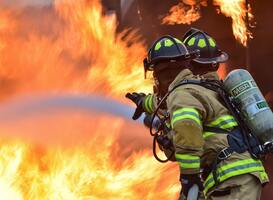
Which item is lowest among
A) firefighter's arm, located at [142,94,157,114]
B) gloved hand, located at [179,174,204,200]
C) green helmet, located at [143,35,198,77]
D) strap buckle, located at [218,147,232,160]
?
gloved hand, located at [179,174,204,200]

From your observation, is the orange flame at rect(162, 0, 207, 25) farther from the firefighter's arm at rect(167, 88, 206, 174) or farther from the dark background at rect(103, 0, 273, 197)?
the firefighter's arm at rect(167, 88, 206, 174)

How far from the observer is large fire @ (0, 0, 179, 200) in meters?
6.05

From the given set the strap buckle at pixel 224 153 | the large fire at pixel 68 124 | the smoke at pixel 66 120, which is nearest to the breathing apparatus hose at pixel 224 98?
the strap buckle at pixel 224 153

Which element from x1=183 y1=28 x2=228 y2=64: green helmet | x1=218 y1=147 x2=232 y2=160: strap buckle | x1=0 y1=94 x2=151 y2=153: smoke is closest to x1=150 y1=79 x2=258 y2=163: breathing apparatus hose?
x1=218 y1=147 x2=232 y2=160: strap buckle

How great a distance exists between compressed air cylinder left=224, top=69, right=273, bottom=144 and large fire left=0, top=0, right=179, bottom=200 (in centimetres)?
240

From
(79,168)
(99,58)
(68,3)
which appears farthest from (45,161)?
(68,3)

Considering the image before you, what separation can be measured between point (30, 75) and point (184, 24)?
7.87ft

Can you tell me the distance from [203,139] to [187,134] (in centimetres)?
14

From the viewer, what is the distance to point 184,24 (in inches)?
310

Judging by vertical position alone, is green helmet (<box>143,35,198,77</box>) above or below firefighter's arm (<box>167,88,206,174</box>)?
above

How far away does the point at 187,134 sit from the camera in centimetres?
355

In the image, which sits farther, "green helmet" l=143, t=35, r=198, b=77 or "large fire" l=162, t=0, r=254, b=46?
"large fire" l=162, t=0, r=254, b=46

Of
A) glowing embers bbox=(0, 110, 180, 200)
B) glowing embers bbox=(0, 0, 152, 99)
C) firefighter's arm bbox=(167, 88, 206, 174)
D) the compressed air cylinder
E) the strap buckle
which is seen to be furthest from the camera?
glowing embers bbox=(0, 0, 152, 99)

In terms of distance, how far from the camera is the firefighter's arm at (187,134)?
11.6ft
